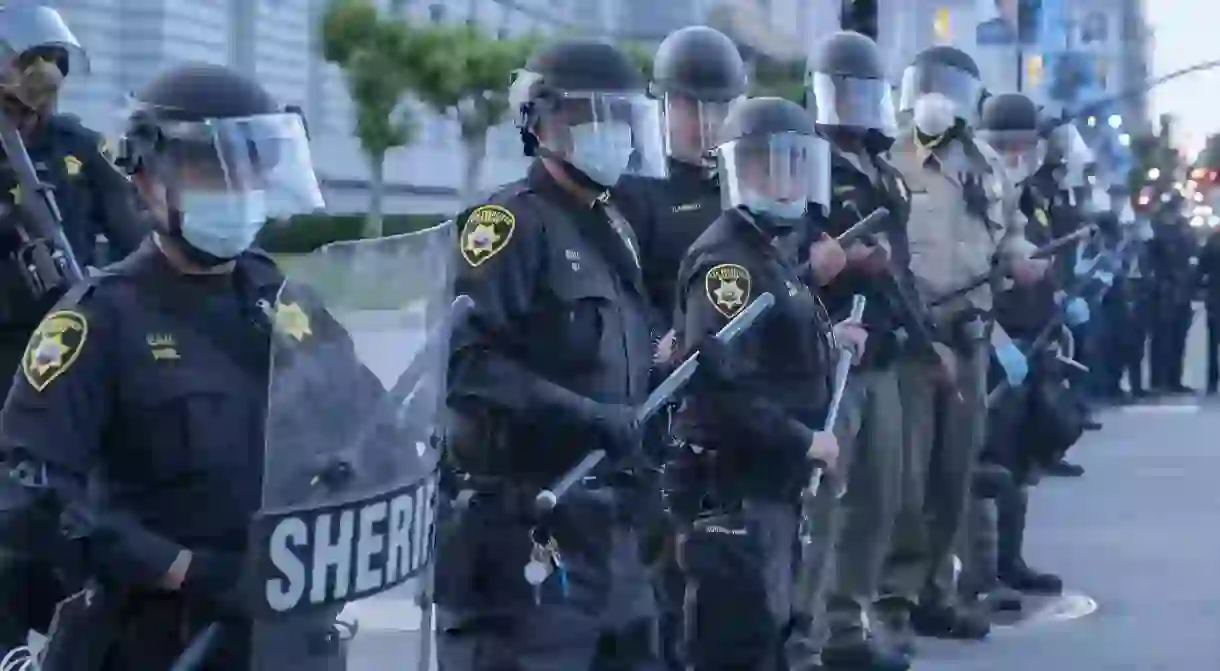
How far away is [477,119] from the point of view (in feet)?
126

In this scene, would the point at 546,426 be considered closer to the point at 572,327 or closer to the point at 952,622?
the point at 572,327

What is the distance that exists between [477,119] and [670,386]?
110 ft

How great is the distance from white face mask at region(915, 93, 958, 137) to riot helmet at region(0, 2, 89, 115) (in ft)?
11.5

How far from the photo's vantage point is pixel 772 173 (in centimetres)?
634

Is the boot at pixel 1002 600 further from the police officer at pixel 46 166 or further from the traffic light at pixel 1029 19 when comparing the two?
the traffic light at pixel 1029 19

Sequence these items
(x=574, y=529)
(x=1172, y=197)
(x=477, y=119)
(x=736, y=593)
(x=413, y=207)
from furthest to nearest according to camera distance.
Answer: (x=413, y=207) < (x=477, y=119) < (x=1172, y=197) < (x=736, y=593) < (x=574, y=529)

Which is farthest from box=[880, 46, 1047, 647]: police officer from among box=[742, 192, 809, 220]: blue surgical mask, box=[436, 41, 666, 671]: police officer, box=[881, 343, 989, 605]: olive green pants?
box=[436, 41, 666, 671]: police officer

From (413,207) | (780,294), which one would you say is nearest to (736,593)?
(780,294)

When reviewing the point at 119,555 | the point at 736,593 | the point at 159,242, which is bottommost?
the point at 736,593

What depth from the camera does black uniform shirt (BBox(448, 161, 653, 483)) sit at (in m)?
4.92

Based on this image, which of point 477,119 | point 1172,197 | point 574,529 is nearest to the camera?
point 574,529

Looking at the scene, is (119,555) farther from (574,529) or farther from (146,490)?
(574,529)

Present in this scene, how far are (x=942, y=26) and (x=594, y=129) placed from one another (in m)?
46.9

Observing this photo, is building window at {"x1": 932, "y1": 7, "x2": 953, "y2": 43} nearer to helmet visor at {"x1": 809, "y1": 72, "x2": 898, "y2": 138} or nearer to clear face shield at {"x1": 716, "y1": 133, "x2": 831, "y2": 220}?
helmet visor at {"x1": 809, "y1": 72, "x2": 898, "y2": 138}
